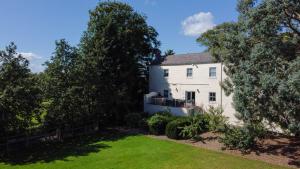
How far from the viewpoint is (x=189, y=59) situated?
1275 inches

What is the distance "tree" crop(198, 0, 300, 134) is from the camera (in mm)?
13695

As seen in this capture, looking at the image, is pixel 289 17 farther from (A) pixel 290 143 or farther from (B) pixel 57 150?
(B) pixel 57 150

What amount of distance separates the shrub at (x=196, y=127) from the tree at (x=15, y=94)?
11.9 metres

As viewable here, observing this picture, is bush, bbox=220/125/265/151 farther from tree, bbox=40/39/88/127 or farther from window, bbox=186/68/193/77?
tree, bbox=40/39/88/127

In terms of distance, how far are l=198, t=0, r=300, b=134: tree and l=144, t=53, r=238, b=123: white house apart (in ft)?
36.0

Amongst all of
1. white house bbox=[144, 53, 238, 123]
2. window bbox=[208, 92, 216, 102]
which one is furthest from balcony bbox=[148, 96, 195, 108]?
window bbox=[208, 92, 216, 102]

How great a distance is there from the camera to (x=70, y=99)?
81.6 ft

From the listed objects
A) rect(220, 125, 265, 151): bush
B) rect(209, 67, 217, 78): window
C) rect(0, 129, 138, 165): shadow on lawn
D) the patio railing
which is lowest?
rect(0, 129, 138, 165): shadow on lawn

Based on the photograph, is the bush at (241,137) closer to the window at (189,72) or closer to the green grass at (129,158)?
the green grass at (129,158)

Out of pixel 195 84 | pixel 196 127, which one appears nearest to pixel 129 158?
pixel 196 127

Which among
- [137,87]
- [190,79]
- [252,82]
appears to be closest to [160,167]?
[252,82]

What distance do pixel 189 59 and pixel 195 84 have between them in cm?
323

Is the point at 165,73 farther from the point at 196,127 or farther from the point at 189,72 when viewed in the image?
the point at 196,127

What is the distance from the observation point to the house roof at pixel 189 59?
3022 cm
